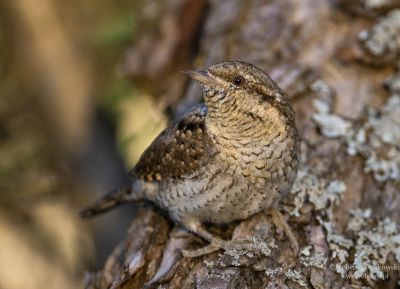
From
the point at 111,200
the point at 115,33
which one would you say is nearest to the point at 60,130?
the point at 115,33

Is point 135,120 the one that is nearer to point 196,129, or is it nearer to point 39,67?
point 39,67

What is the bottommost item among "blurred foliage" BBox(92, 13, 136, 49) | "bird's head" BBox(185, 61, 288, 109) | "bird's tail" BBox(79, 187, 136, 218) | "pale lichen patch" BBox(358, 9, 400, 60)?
"bird's tail" BBox(79, 187, 136, 218)

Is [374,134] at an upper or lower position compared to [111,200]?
lower

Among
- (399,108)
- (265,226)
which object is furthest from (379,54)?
(265,226)

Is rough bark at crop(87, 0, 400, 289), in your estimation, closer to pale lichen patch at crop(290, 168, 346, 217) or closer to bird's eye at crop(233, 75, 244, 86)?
pale lichen patch at crop(290, 168, 346, 217)

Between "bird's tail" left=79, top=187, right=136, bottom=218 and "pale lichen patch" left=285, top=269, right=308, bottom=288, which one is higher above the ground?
"bird's tail" left=79, top=187, right=136, bottom=218

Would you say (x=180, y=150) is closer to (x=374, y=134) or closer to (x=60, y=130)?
(x=374, y=134)

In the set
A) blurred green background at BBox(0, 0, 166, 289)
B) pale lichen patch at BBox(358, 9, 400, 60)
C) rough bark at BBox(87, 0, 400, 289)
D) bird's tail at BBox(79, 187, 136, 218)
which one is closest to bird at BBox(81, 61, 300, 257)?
rough bark at BBox(87, 0, 400, 289)
